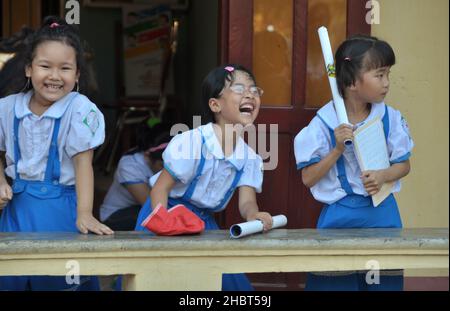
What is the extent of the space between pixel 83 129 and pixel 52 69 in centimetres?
26

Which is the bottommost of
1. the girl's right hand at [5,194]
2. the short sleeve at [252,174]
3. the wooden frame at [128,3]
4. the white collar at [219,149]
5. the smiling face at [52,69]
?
the girl's right hand at [5,194]

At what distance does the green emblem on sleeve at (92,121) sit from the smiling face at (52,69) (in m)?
0.13

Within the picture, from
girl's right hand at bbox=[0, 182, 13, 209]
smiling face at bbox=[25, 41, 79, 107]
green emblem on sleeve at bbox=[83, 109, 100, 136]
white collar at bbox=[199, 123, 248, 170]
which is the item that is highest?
smiling face at bbox=[25, 41, 79, 107]

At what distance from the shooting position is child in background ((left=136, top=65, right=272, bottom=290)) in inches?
122

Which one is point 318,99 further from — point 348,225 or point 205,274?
point 205,274

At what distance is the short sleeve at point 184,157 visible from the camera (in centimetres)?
307

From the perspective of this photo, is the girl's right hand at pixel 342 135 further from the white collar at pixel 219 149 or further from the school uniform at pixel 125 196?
the school uniform at pixel 125 196

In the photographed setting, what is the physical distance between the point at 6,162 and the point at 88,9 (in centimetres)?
552

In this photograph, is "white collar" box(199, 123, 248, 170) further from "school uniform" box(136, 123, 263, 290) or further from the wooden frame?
the wooden frame

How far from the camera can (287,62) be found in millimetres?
3969

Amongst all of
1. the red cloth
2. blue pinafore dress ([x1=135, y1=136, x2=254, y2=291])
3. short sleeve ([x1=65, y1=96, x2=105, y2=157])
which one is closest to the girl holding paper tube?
blue pinafore dress ([x1=135, y1=136, x2=254, y2=291])

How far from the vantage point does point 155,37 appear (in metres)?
8.35

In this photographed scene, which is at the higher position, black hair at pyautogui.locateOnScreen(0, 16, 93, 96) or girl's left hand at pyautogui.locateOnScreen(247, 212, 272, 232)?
black hair at pyautogui.locateOnScreen(0, 16, 93, 96)

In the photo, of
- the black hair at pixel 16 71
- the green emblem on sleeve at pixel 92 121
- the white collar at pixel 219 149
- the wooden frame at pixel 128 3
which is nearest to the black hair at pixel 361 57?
the white collar at pixel 219 149
